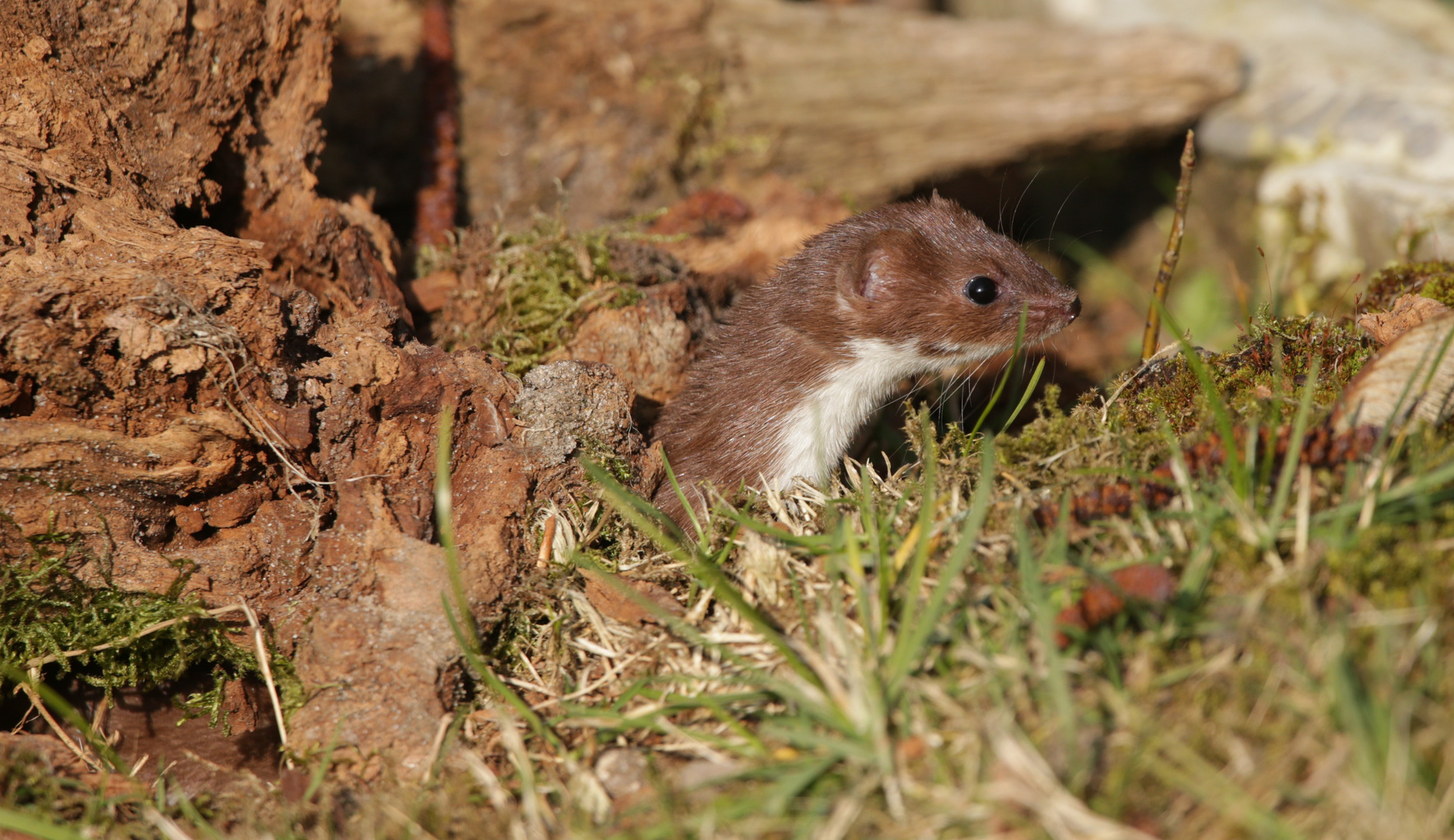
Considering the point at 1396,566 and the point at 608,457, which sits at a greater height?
the point at 1396,566

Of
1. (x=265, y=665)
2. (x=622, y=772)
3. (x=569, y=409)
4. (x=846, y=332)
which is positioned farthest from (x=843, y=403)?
(x=265, y=665)

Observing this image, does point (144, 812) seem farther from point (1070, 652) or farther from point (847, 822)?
point (1070, 652)

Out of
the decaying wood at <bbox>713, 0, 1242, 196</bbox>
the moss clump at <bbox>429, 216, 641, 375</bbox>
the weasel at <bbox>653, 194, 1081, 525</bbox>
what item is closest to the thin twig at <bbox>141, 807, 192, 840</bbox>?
the weasel at <bbox>653, 194, 1081, 525</bbox>

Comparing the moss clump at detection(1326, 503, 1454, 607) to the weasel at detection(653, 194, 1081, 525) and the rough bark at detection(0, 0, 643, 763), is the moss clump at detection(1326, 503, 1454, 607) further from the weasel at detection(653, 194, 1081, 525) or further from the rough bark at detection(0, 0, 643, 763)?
the rough bark at detection(0, 0, 643, 763)

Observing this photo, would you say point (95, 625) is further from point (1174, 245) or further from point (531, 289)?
point (1174, 245)

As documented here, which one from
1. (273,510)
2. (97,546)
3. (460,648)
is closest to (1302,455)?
(460,648)

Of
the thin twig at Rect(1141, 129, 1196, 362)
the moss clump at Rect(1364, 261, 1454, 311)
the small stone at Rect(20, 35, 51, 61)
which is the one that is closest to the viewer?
the small stone at Rect(20, 35, 51, 61)
